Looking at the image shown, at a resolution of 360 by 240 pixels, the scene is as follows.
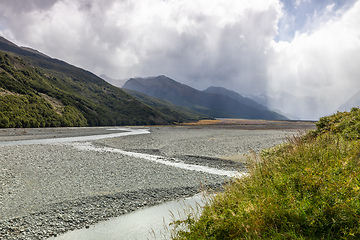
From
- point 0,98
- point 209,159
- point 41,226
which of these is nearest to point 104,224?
point 41,226

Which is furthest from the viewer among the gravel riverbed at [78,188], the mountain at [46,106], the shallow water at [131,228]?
the mountain at [46,106]

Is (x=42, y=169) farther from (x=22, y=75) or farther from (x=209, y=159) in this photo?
(x=22, y=75)

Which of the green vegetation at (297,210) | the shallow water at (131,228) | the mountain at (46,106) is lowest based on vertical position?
the shallow water at (131,228)

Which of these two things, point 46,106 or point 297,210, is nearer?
point 297,210

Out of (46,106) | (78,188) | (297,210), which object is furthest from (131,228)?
(46,106)

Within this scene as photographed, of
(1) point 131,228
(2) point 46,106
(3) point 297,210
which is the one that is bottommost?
(1) point 131,228

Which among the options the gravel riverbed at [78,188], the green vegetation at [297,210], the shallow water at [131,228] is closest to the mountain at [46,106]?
the gravel riverbed at [78,188]

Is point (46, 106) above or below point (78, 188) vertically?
above

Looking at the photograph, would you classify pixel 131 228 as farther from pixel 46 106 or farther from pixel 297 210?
pixel 46 106

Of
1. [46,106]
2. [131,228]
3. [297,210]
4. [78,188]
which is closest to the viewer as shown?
[297,210]

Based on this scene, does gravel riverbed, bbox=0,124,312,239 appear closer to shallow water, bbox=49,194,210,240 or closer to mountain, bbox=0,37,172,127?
shallow water, bbox=49,194,210,240

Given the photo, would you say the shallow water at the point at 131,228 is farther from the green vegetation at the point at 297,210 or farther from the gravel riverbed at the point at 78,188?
the green vegetation at the point at 297,210

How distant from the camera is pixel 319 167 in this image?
5.45 m

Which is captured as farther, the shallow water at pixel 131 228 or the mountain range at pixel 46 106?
the mountain range at pixel 46 106
